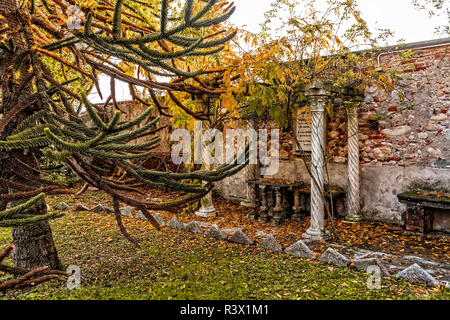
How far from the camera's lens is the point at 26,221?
4.87ft

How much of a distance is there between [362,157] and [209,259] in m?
4.56

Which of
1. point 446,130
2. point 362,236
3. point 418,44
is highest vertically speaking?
point 418,44

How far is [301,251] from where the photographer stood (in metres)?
4.79

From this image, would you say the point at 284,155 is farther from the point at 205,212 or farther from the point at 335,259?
the point at 335,259

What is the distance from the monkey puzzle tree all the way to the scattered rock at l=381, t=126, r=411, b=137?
4.93 meters

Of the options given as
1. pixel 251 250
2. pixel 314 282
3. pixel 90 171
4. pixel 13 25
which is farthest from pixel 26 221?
pixel 251 250

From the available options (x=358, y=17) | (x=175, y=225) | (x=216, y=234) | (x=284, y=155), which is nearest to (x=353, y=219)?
(x=284, y=155)

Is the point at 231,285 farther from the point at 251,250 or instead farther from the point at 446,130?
the point at 446,130

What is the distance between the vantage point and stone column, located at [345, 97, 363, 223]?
22.5 feet

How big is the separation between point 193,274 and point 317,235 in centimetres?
270

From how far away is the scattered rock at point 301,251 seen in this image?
4.71 m

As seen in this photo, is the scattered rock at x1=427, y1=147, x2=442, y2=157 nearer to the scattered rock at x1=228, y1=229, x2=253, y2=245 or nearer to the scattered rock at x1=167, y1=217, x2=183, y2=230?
the scattered rock at x1=228, y1=229, x2=253, y2=245

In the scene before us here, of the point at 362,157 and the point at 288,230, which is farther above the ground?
the point at 362,157

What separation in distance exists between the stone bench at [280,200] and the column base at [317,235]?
1099 millimetres
